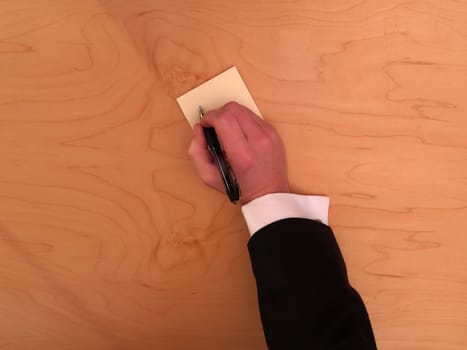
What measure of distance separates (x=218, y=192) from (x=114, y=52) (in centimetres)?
26

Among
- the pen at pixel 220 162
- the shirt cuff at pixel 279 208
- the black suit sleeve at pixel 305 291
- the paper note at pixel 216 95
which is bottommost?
the black suit sleeve at pixel 305 291

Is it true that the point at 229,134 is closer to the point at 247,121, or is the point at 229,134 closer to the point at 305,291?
the point at 247,121

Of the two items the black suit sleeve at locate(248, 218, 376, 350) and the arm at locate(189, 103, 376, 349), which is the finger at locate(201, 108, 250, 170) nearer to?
the arm at locate(189, 103, 376, 349)

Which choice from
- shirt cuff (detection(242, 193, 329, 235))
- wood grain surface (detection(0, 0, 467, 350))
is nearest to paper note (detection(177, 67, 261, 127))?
wood grain surface (detection(0, 0, 467, 350))

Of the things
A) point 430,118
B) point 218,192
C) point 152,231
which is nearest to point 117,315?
point 152,231

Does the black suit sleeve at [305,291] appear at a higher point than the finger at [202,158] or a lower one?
lower

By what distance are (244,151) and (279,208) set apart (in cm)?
10

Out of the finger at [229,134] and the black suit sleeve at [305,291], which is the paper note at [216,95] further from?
the black suit sleeve at [305,291]

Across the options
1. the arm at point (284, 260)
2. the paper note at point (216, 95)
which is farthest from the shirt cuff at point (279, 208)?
the paper note at point (216, 95)

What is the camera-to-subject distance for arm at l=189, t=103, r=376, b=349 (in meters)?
0.48

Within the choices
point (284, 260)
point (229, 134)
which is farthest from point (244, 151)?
point (284, 260)

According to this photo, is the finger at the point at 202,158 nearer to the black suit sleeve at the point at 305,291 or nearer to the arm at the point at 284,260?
the arm at the point at 284,260

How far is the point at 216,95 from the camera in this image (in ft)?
1.82

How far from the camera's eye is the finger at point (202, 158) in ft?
1.73
